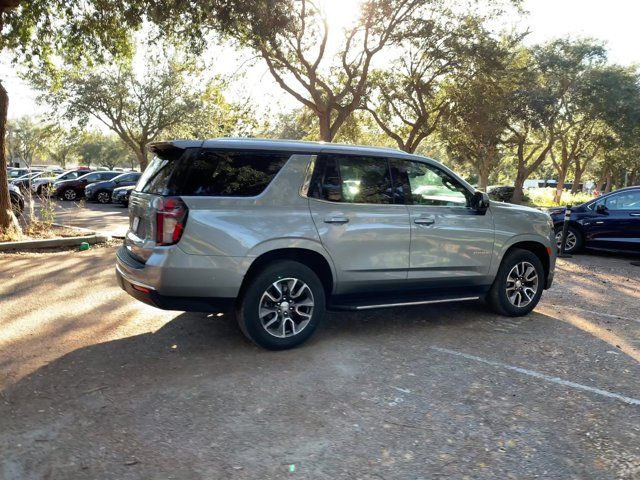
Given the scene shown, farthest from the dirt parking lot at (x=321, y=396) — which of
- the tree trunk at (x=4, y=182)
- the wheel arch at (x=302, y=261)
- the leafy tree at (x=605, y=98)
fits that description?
the leafy tree at (x=605, y=98)

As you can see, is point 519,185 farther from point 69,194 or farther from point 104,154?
point 104,154

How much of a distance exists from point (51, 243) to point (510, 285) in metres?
8.35

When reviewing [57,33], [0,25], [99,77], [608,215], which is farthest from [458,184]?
[99,77]

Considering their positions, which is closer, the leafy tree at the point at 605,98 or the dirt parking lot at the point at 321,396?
the dirt parking lot at the point at 321,396

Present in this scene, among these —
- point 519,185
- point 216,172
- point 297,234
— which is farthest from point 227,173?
point 519,185

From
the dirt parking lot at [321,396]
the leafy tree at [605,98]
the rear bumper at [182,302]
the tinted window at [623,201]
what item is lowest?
the dirt parking lot at [321,396]

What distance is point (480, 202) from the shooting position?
18.5 feet

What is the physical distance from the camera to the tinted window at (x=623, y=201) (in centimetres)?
1109

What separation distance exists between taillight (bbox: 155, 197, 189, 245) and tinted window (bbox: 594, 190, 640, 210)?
10.2 meters

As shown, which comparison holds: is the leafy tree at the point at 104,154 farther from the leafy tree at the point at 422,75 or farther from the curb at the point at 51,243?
the curb at the point at 51,243

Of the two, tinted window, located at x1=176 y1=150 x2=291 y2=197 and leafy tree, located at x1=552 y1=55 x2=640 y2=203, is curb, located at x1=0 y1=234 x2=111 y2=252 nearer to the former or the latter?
tinted window, located at x1=176 y1=150 x2=291 y2=197

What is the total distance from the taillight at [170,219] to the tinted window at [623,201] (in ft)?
33.4

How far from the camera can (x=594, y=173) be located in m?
66.4

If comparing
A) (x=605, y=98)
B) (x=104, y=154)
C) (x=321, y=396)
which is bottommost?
(x=321, y=396)
